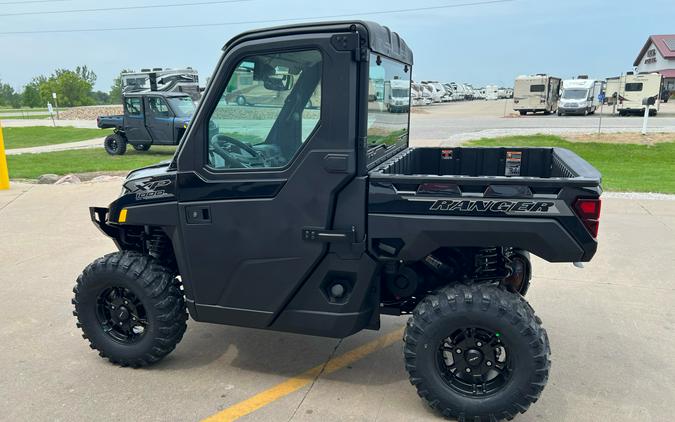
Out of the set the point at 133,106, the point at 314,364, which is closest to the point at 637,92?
the point at 133,106

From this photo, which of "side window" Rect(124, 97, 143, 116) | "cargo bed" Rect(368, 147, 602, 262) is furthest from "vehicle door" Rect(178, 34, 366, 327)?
"side window" Rect(124, 97, 143, 116)

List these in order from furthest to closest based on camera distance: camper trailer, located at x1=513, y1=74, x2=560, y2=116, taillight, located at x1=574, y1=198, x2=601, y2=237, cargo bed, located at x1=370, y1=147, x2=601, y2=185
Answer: camper trailer, located at x1=513, y1=74, x2=560, y2=116 < cargo bed, located at x1=370, y1=147, x2=601, y2=185 < taillight, located at x1=574, y1=198, x2=601, y2=237

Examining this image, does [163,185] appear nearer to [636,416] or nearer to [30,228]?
[636,416]

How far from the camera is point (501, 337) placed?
2.94m

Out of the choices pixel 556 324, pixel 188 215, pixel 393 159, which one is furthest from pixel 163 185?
pixel 556 324

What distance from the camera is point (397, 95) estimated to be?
3928mm

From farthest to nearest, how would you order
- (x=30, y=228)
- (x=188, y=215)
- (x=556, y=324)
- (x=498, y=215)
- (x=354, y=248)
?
(x=30, y=228) < (x=556, y=324) < (x=188, y=215) < (x=354, y=248) < (x=498, y=215)

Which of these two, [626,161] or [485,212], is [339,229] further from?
[626,161]

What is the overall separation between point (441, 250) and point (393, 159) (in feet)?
2.66

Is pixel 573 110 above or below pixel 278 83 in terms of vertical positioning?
below

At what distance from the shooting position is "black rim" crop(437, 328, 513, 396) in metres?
3.03

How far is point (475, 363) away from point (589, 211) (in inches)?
41.5

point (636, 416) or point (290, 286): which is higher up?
point (290, 286)

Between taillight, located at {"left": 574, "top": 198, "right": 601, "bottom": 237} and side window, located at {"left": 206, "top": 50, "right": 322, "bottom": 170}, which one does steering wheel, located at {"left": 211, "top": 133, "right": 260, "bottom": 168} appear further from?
taillight, located at {"left": 574, "top": 198, "right": 601, "bottom": 237}
